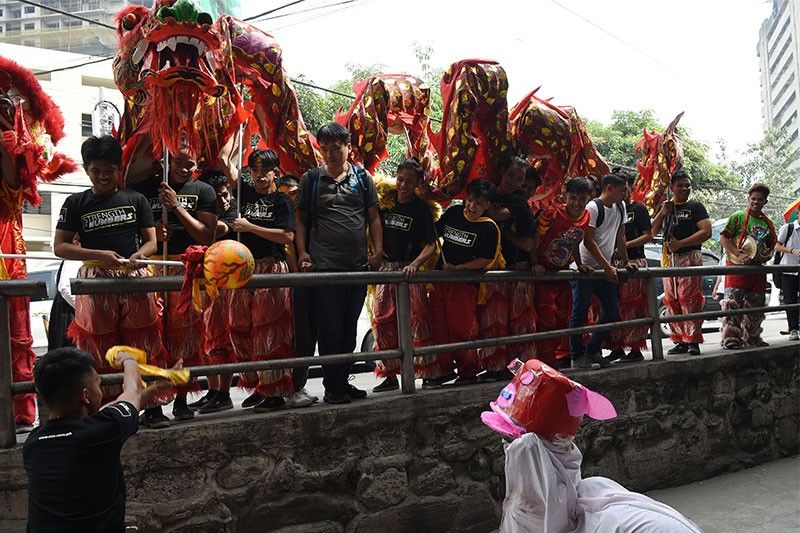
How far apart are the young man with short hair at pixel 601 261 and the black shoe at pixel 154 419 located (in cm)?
307

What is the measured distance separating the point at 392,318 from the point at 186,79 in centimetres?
198

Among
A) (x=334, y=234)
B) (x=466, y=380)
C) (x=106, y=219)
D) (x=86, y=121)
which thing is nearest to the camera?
(x=106, y=219)

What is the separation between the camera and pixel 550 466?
2.49m

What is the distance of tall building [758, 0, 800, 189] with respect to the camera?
66.2 m

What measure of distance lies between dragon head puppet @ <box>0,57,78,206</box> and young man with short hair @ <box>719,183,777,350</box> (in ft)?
18.1

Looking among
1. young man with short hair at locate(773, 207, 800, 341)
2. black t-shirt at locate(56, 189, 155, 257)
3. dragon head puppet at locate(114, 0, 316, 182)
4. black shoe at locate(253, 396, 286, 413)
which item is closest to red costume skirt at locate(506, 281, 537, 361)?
black shoe at locate(253, 396, 286, 413)

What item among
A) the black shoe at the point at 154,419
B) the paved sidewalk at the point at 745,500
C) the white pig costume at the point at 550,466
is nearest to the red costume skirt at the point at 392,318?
the black shoe at the point at 154,419

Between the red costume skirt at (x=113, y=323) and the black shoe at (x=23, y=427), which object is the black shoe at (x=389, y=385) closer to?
the red costume skirt at (x=113, y=323)

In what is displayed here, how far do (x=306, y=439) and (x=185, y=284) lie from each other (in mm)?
1023

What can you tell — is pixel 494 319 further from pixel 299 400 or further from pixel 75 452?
pixel 75 452

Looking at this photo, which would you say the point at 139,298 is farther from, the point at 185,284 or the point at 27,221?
the point at 27,221

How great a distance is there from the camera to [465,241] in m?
5.18

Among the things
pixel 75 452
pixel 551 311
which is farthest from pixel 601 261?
pixel 75 452

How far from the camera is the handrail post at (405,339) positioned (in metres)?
4.46
